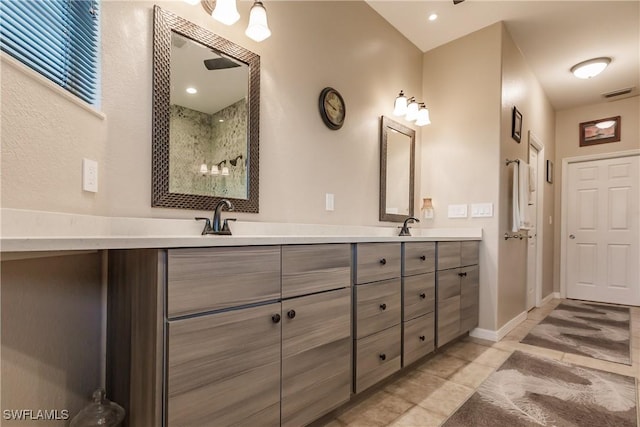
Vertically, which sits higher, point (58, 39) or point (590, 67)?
point (590, 67)

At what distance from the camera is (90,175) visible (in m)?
1.16

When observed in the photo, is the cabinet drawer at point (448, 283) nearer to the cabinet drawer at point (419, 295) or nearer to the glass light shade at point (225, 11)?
the cabinet drawer at point (419, 295)

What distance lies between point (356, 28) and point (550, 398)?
277 cm

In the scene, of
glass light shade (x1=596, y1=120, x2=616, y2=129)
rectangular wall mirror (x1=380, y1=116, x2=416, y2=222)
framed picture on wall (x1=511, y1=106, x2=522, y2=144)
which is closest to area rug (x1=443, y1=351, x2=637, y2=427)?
rectangular wall mirror (x1=380, y1=116, x2=416, y2=222)

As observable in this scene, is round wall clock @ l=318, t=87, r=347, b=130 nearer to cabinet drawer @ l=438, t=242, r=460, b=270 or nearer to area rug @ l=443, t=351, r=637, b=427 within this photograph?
cabinet drawer @ l=438, t=242, r=460, b=270

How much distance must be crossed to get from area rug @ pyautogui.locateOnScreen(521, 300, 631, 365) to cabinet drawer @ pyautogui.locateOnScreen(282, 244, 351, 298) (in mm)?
2183

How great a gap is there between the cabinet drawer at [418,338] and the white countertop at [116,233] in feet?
1.75

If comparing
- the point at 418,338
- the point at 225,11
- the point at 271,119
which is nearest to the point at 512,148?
the point at 418,338

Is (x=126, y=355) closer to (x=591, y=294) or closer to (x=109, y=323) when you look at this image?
(x=109, y=323)

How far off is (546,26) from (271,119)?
2796 mm

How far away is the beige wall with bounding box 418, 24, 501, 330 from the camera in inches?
108

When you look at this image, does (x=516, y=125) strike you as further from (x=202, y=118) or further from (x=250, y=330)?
(x=250, y=330)

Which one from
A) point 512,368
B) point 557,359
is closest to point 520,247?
point 557,359

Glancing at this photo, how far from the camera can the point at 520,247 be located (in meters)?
3.24
